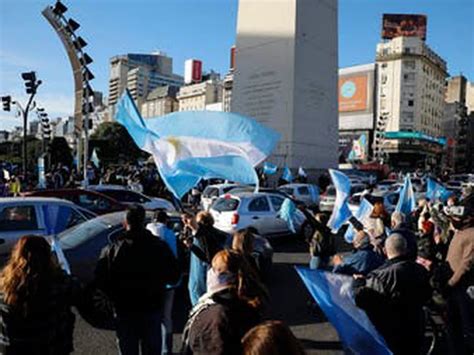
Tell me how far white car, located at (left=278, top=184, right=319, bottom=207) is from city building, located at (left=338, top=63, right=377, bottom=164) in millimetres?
69365

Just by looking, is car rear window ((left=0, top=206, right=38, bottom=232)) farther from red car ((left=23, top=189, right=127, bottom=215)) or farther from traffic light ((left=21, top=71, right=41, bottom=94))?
traffic light ((left=21, top=71, right=41, bottom=94))

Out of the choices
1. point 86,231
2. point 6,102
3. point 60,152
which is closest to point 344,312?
point 86,231

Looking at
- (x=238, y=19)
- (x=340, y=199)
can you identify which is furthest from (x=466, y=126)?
(x=340, y=199)

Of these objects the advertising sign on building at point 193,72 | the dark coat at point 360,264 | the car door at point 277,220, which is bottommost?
the car door at point 277,220

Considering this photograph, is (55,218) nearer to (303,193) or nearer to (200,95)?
(303,193)

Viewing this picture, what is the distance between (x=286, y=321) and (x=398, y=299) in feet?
10.7

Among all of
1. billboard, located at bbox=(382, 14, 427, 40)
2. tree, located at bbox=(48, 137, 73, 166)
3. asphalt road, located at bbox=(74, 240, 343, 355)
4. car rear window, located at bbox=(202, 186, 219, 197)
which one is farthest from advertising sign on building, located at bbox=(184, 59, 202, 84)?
asphalt road, located at bbox=(74, 240, 343, 355)

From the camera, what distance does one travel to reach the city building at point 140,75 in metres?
172

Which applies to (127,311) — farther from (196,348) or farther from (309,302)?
(309,302)

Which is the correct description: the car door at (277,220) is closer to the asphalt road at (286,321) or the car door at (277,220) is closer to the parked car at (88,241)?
the asphalt road at (286,321)

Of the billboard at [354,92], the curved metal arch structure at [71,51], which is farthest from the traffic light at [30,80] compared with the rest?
the billboard at [354,92]

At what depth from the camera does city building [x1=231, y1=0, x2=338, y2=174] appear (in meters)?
38.2

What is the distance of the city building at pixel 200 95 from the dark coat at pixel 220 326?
460 feet

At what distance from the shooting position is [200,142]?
20.2 feet
